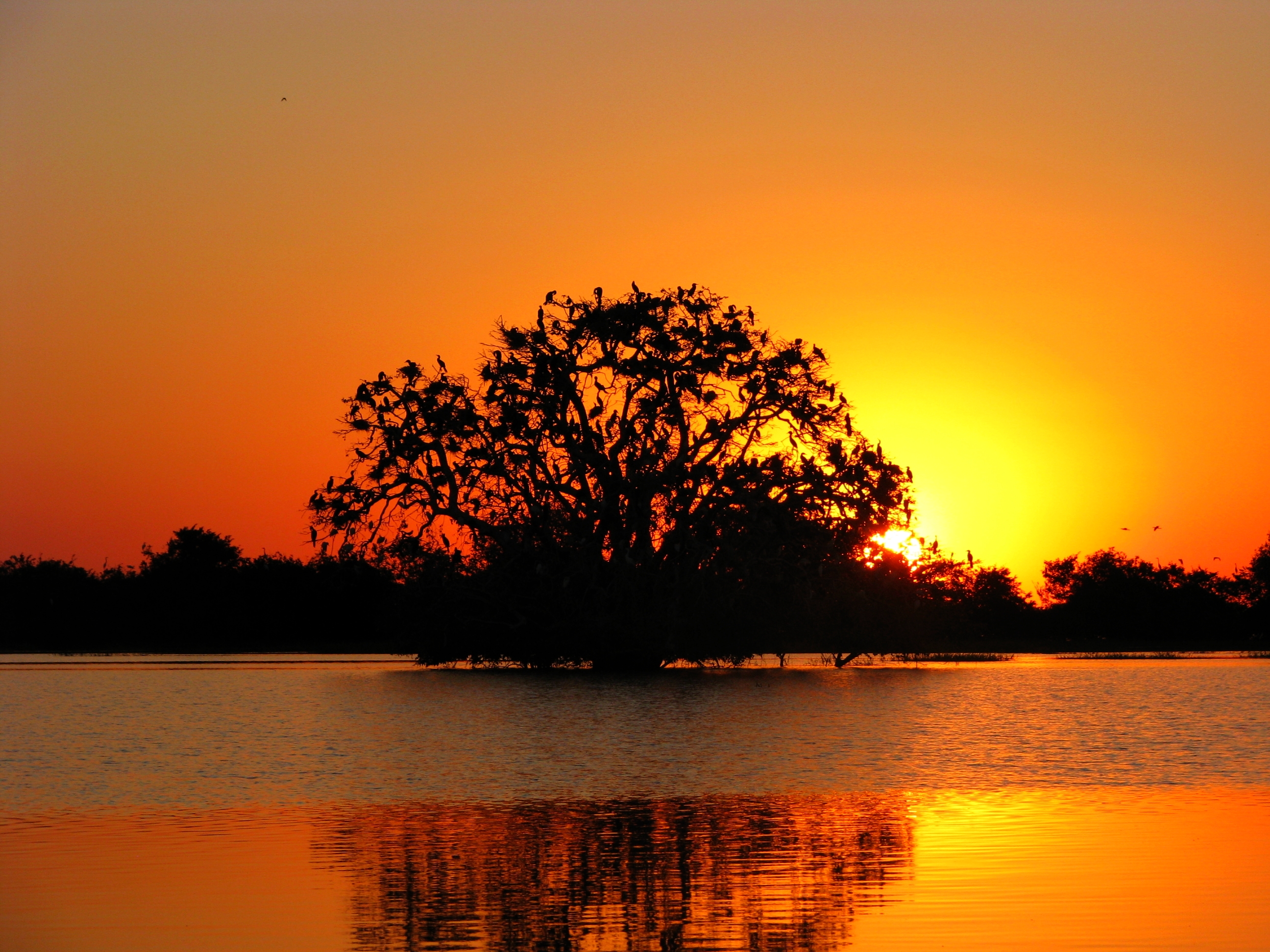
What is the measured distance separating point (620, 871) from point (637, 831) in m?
3.16

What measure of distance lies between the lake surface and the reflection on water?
5 cm

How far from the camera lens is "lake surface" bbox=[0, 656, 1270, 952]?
41.8 feet

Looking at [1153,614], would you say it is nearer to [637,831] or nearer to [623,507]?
[623,507]

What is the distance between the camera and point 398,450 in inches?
2608

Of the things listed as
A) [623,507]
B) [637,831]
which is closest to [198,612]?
[623,507]

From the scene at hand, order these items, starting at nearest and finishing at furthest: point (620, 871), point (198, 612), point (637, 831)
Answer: point (620, 871)
point (637, 831)
point (198, 612)

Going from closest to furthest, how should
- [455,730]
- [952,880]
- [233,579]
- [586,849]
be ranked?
1. [952,880]
2. [586,849]
3. [455,730]
4. [233,579]

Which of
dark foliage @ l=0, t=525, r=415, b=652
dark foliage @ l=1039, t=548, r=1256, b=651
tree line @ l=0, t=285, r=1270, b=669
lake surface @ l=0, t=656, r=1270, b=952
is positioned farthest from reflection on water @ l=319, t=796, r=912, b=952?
dark foliage @ l=1039, t=548, r=1256, b=651

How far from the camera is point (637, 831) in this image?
18641 mm

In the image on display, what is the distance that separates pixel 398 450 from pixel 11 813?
45.8 metres

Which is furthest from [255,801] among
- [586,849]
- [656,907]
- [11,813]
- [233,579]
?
[233,579]

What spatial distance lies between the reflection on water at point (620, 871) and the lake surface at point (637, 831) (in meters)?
0.05

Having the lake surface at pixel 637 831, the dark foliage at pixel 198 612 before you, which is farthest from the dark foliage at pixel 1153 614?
the lake surface at pixel 637 831

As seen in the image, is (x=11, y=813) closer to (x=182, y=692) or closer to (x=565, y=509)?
(x=182, y=692)
